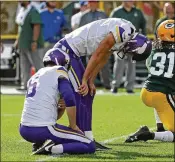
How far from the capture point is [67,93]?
801 cm

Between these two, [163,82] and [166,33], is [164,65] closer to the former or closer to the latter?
[163,82]

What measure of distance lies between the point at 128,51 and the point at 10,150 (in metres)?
1.64

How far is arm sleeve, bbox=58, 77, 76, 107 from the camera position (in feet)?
26.3

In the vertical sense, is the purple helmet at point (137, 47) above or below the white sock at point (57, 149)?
above

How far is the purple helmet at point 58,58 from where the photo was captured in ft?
27.6

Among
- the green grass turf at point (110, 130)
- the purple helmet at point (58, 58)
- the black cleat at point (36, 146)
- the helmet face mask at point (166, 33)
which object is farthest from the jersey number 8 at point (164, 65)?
the black cleat at point (36, 146)

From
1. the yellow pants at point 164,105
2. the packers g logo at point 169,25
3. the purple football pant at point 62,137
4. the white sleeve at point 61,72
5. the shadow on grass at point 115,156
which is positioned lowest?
the shadow on grass at point 115,156

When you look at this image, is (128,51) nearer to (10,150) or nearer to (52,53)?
(52,53)

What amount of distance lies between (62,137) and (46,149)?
212 mm

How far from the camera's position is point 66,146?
8016 millimetres

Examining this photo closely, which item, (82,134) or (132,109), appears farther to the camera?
(132,109)

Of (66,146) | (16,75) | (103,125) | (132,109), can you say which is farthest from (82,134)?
(16,75)

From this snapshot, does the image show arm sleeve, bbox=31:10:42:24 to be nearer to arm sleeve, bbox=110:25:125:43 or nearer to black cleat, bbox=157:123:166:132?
black cleat, bbox=157:123:166:132

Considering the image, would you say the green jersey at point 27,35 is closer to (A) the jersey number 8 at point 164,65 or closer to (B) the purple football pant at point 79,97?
(A) the jersey number 8 at point 164,65
